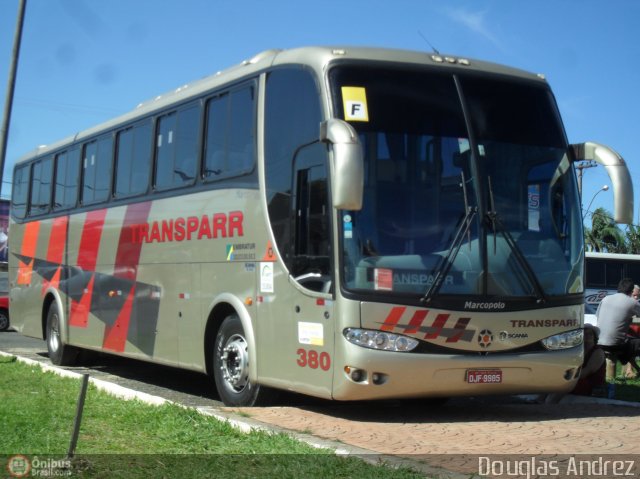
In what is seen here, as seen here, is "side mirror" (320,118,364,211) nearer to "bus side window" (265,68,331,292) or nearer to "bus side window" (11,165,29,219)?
"bus side window" (265,68,331,292)

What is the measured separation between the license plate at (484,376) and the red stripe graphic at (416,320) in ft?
2.29

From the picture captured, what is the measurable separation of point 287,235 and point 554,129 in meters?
2.98

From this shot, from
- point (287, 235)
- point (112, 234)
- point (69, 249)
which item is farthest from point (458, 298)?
point (69, 249)

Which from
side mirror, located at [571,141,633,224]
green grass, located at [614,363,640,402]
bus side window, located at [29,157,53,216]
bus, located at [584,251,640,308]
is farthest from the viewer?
bus, located at [584,251,640,308]

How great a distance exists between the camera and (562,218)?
9.92 metres

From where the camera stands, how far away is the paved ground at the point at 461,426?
25.5ft

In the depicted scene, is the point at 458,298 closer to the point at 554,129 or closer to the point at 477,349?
the point at 477,349

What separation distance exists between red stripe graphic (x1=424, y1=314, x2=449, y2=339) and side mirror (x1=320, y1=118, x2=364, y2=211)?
1496 mm

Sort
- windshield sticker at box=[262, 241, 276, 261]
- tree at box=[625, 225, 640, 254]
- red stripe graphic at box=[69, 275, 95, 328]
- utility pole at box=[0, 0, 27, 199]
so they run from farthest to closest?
tree at box=[625, 225, 640, 254], utility pole at box=[0, 0, 27, 199], red stripe graphic at box=[69, 275, 95, 328], windshield sticker at box=[262, 241, 276, 261]

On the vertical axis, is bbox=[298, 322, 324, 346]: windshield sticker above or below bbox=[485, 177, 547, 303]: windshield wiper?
below


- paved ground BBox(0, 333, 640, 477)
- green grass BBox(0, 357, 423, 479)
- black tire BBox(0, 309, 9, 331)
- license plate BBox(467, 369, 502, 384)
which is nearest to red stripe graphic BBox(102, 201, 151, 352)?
paved ground BBox(0, 333, 640, 477)

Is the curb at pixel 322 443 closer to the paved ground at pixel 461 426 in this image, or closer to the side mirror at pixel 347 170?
the paved ground at pixel 461 426

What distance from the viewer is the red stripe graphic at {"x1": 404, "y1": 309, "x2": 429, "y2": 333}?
9047mm

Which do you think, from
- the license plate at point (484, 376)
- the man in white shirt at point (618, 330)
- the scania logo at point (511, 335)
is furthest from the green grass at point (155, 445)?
the man in white shirt at point (618, 330)
